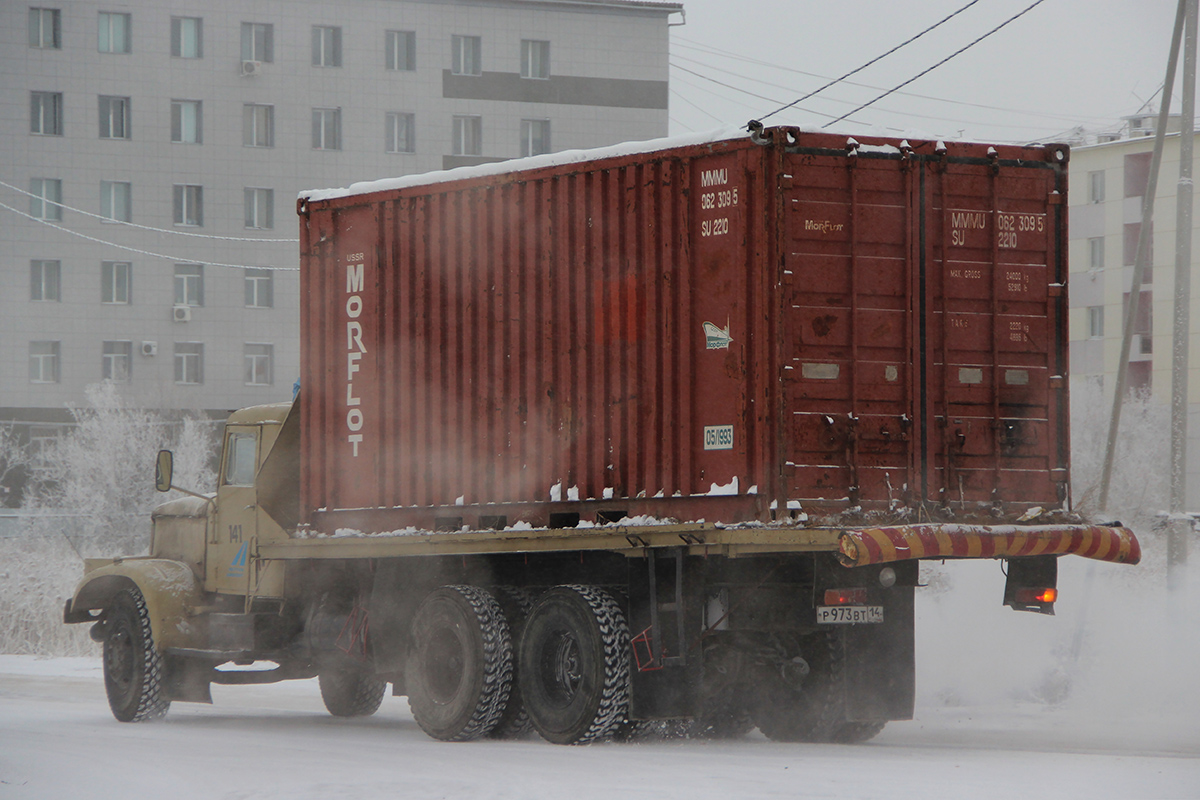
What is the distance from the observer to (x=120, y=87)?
46.8 metres

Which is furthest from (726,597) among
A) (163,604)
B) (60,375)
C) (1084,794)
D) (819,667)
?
(60,375)

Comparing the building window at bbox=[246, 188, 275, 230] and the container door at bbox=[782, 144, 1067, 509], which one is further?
the building window at bbox=[246, 188, 275, 230]

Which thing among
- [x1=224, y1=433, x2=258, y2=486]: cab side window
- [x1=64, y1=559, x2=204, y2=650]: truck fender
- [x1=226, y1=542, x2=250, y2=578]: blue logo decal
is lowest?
[x1=64, y1=559, x2=204, y2=650]: truck fender

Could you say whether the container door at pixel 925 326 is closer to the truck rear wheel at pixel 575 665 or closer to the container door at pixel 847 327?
the container door at pixel 847 327

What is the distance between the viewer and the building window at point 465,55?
162 feet

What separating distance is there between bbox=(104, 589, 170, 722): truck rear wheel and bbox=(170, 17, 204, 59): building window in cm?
3678

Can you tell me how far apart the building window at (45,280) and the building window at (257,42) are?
348 inches

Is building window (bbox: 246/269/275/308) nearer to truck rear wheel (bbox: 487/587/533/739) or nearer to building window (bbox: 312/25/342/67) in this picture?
building window (bbox: 312/25/342/67)

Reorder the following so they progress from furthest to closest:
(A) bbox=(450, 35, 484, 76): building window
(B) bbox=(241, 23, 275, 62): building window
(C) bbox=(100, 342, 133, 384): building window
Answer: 1. (A) bbox=(450, 35, 484, 76): building window
2. (B) bbox=(241, 23, 275, 62): building window
3. (C) bbox=(100, 342, 133, 384): building window

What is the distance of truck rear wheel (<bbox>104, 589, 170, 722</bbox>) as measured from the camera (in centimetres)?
1313

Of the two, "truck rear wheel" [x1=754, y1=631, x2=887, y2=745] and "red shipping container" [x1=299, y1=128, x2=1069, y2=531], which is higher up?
"red shipping container" [x1=299, y1=128, x2=1069, y2=531]

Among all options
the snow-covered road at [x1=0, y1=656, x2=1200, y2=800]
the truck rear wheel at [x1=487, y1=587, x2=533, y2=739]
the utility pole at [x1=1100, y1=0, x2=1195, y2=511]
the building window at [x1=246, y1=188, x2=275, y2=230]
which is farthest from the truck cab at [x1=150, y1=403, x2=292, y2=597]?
the building window at [x1=246, y1=188, x2=275, y2=230]

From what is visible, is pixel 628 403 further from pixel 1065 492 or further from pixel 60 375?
pixel 60 375

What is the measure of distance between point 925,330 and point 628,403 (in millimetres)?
2050
